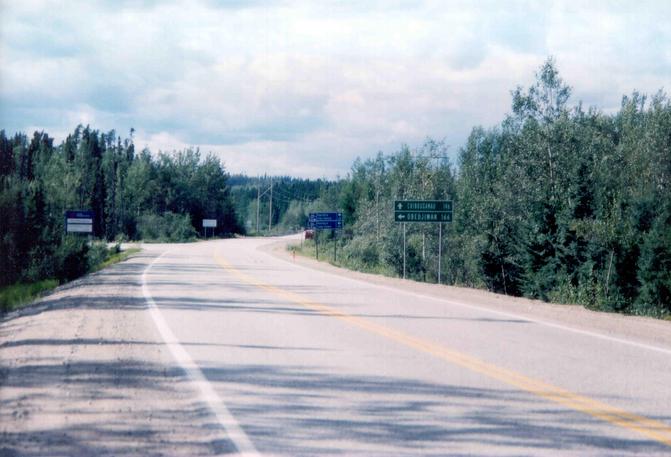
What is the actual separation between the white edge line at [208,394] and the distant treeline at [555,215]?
51.3ft

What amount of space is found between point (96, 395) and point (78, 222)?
123 feet

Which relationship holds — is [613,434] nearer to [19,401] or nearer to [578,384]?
[578,384]

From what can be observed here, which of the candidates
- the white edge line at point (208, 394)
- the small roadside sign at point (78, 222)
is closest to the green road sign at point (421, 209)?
the small roadside sign at point (78, 222)

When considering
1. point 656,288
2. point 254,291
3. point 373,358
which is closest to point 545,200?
A: point 656,288

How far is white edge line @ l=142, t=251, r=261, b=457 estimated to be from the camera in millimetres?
7332

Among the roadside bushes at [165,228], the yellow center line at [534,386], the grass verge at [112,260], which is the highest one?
the roadside bushes at [165,228]

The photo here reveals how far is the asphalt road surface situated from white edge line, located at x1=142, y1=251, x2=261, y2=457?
0.03m

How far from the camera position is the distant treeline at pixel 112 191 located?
4356 cm

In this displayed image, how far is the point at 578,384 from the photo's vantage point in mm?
10273

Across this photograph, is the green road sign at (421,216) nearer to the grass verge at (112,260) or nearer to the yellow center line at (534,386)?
the grass verge at (112,260)

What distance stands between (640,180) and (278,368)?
27619mm

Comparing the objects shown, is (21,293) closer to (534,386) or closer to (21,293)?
(21,293)

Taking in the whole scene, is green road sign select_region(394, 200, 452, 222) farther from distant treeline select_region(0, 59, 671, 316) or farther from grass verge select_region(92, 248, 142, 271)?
grass verge select_region(92, 248, 142, 271)

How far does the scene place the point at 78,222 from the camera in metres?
45.1
